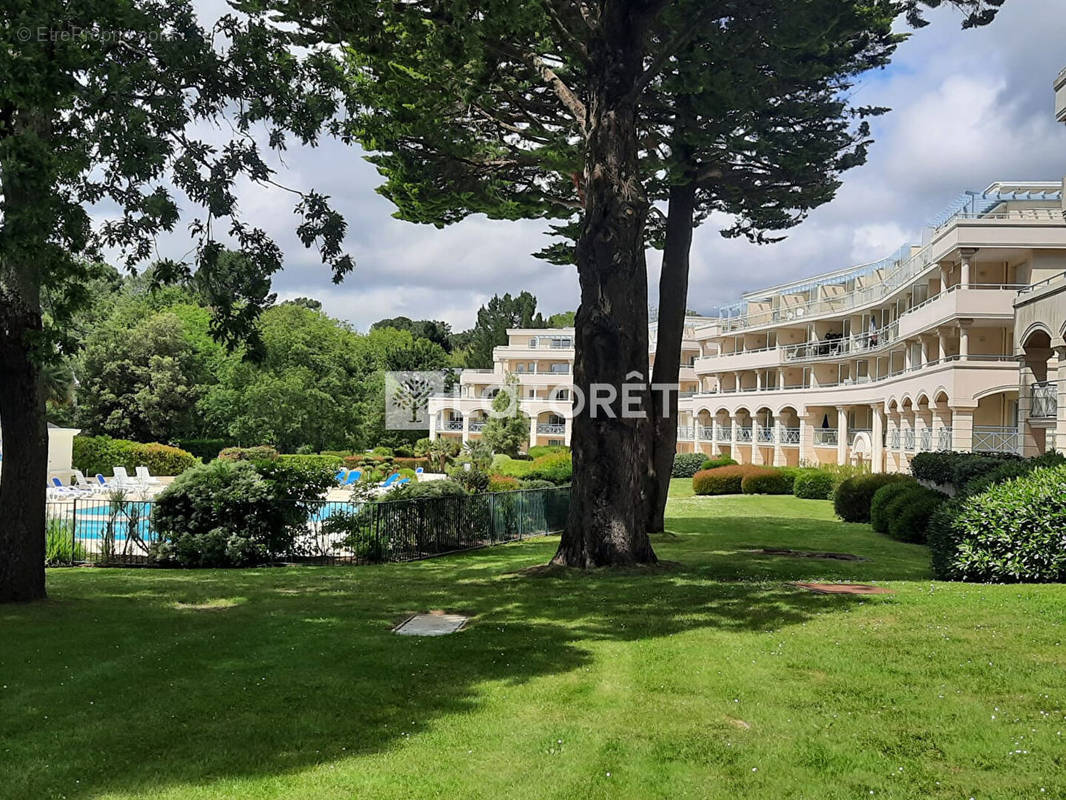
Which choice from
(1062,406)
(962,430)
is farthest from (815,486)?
(1062,406)

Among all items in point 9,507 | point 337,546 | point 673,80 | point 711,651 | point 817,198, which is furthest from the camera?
point 817,198

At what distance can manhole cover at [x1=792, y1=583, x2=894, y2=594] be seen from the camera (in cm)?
1112

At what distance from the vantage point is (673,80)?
17.9 metres

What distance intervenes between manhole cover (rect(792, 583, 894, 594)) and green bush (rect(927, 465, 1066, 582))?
5.44ft

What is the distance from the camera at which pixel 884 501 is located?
80.0 feet

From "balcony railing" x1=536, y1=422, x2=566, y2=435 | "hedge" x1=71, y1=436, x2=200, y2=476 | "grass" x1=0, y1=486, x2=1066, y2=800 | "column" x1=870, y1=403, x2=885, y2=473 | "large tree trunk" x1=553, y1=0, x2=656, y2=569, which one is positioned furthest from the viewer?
"balcony railing" x1=536, y1=422, x2=566, y2=435

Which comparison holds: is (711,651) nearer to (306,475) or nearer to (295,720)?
(295,720)

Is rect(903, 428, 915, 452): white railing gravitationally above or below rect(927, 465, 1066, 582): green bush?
above

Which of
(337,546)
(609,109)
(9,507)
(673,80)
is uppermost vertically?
(673,80)

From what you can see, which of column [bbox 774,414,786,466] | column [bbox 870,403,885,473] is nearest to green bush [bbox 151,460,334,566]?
column [bbox 870,403,885,473]

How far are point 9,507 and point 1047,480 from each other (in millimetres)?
13532

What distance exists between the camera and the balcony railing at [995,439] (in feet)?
107

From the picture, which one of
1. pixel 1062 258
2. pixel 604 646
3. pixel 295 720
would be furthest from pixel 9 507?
pixel 1062 258

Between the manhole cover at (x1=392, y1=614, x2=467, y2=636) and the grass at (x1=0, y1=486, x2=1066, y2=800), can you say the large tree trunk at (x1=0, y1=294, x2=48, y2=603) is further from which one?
the manhole cover at (x1=392, y1=614, x2=467, y2=636)
